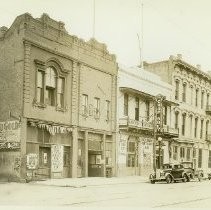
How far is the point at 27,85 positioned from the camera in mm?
22516

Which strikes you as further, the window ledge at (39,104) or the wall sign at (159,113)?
the wall sign at (159,113)

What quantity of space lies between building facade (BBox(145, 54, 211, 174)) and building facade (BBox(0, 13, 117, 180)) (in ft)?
32.3

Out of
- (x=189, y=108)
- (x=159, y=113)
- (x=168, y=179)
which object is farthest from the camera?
(x=189, y=108)

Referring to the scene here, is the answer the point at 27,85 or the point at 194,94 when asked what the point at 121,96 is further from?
the point at 194,94

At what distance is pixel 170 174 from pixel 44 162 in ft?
23.6

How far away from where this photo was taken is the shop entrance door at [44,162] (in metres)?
23.4

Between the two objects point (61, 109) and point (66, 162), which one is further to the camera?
point (66, 162)

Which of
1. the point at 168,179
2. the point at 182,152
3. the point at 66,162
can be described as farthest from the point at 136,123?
the point at 182,152

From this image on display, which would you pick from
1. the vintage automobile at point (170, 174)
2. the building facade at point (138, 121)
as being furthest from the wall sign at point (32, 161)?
the building facade at point (138, 121)

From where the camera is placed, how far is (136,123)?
30.5m

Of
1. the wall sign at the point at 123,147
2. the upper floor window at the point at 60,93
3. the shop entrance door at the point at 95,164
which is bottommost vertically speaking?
the shop entrance door at the point at 95,164

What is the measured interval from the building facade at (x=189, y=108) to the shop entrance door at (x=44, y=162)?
15533mm

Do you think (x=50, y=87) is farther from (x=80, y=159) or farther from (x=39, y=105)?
(x=80, y=159)

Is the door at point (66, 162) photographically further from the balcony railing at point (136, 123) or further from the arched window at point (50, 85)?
the balcony railing at point (136, 123)
